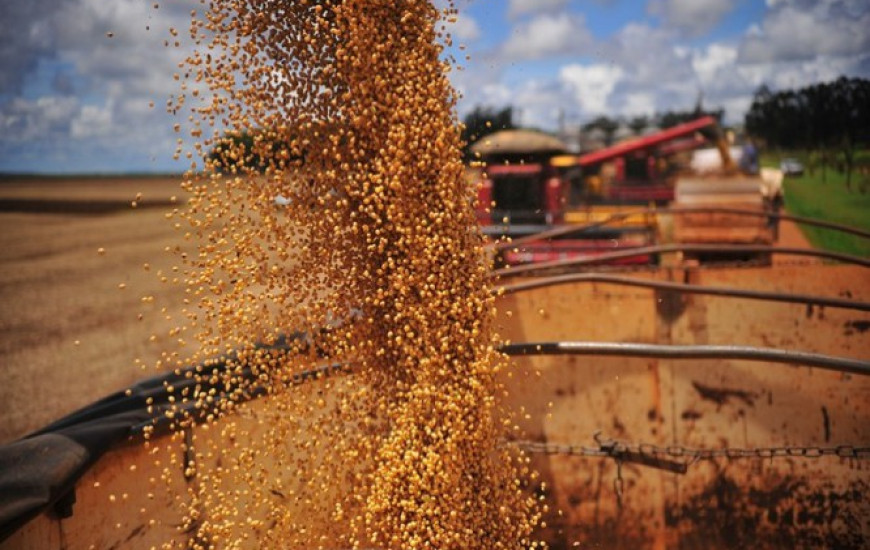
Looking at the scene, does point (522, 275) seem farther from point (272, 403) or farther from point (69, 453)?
point (69, 453)

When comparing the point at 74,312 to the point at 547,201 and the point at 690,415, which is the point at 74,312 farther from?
the point at 690,415

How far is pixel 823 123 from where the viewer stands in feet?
44.3

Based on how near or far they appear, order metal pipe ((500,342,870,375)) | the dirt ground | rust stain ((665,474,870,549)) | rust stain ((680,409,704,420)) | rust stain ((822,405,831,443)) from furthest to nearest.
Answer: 1. the dirt ground
2. rust stain ((680,409,704,420))
3. rust stain ((822,405,831,443))
4. rust stain ((665,474,870,549))
5. metal pipe ((500,342,870,375))

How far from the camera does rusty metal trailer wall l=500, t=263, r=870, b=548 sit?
3596 millimetres

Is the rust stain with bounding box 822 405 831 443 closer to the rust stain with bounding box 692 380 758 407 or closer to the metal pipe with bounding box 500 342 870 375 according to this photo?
the rust stain with bounding box 692 380 758 407

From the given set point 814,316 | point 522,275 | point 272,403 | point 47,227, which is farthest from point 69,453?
point 47,227

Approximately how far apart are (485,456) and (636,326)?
200 cm

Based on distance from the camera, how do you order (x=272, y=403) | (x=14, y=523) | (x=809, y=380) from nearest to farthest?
1. (x=14, y=523)
2. (x=272, y=403)
3. (x=809, y=380)

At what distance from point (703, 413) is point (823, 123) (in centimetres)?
1178

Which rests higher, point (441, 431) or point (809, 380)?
point (441, 431)

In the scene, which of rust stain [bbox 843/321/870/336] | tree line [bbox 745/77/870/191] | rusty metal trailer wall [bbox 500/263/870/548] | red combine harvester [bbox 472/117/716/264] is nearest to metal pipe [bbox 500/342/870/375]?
rusty metal trailer wall [bbox 500/263/870/548]

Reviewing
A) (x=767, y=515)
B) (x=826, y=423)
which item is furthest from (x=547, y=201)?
(x=767, y=515)

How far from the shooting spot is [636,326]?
420 centimetres

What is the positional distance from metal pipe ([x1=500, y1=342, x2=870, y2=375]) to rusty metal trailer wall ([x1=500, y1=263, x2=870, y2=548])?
0.51 metres
